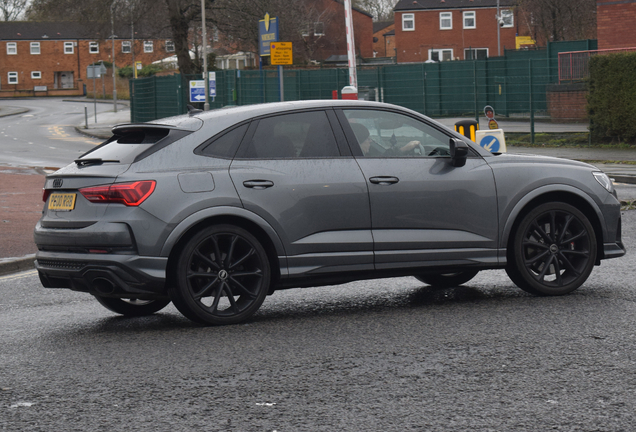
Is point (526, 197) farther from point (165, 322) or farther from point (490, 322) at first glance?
point (165, 322)

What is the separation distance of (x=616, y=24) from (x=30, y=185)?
23.5m

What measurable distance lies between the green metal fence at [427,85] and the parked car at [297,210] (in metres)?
21.4

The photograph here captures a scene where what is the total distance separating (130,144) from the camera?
6.54 metres

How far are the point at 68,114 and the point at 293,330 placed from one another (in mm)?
62127

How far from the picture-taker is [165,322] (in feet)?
22.6

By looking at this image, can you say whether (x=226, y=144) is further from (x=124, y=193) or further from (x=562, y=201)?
(x=562, y=201)

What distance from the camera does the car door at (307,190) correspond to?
647 cm

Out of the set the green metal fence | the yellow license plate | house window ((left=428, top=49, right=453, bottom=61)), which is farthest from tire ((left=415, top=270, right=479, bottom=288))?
house window ((left=428, top=49, right=453, bottom=61))

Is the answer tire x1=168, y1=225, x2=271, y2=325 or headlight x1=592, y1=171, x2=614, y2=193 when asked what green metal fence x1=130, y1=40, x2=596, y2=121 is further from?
tire x1=168, y1=225, x2=271, y2=325

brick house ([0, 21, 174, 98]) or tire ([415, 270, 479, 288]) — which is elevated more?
brick house ([0, 21, 174, 98])

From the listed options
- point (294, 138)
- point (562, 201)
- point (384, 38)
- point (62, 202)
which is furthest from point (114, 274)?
point (384, 38)

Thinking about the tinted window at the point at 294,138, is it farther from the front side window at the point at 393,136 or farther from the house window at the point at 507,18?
the house window at the point at 507,18

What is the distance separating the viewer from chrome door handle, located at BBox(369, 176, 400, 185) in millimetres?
6727

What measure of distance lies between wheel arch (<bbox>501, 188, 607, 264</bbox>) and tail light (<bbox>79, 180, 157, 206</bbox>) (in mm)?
2809
